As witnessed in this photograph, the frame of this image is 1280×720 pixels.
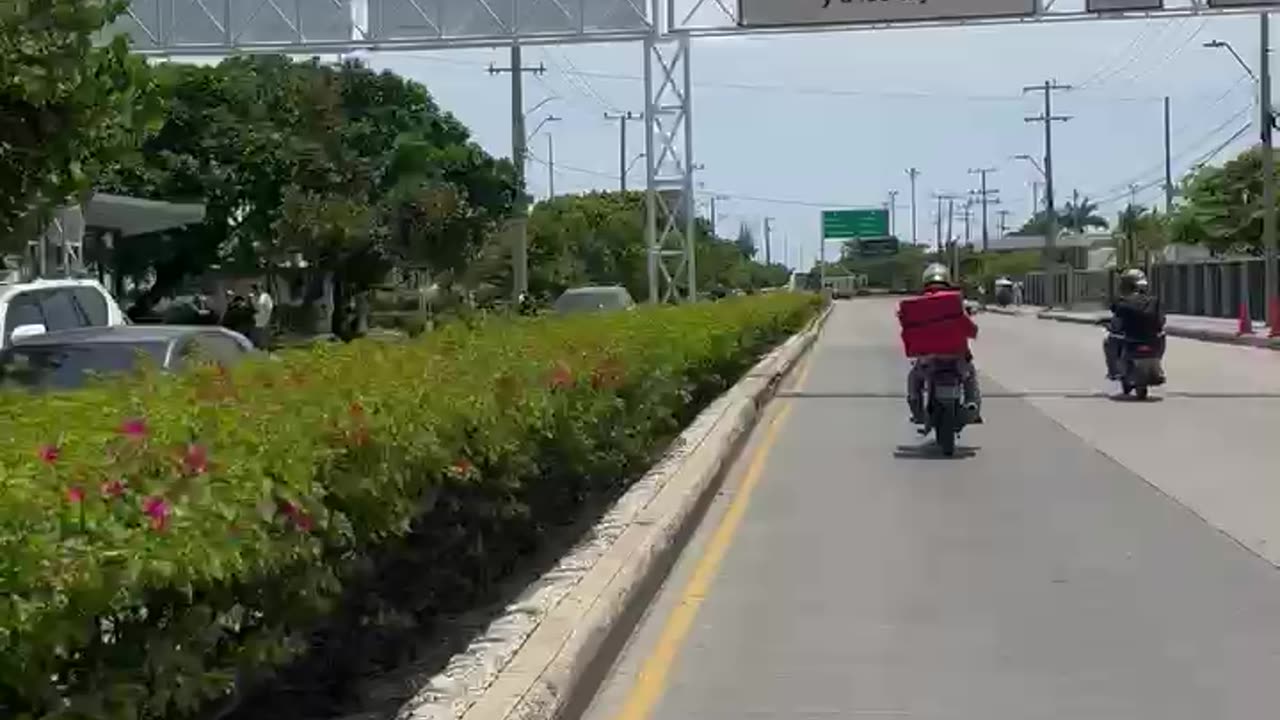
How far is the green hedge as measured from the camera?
4039mm

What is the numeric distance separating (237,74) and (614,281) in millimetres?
24689

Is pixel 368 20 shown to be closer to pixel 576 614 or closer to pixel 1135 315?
pixel 1135 315

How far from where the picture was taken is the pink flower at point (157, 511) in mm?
4312

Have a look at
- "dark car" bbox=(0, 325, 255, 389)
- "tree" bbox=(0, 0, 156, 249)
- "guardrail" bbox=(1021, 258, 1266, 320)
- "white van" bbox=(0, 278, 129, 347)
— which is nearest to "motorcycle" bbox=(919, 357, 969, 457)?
"dark car" bbox=(0, 325, 255, 389)

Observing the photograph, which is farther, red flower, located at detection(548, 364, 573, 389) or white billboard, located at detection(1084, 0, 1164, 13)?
white billboard, located at detection(1084, 0, 1164, 13)

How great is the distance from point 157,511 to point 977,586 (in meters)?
6.53

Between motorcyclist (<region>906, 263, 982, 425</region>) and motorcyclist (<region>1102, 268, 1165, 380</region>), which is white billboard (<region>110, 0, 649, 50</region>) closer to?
motorcyclist (<region>1102, 268, 1165, 380</region>)

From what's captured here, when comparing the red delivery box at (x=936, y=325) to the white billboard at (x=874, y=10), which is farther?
the white billboard at (x=874, y=10)

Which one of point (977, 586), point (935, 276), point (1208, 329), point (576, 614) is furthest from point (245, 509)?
point (1208, 329)


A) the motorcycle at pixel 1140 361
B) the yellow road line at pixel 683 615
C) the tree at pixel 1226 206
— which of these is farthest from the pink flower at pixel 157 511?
the tree at pixel 1226 206

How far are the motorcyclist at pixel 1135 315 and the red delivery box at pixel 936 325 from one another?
278 inches

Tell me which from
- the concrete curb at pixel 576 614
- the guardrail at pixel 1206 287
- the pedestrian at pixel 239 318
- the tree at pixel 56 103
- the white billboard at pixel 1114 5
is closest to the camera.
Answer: the concrete curb at pixel 576 614

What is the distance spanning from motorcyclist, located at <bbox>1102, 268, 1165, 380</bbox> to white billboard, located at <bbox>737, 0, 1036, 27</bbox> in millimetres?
5349

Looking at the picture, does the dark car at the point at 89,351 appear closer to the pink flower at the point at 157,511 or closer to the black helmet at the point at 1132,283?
the pink flower at the point at 157,511
